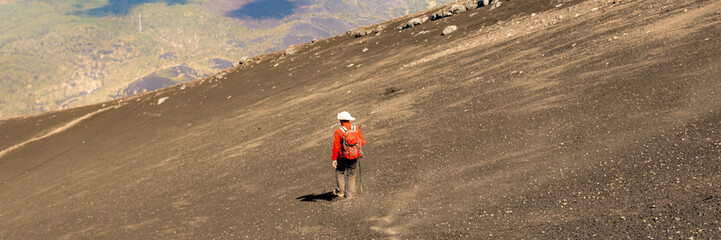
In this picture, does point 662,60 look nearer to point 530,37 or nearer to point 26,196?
point 530,37

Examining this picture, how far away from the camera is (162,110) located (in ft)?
104

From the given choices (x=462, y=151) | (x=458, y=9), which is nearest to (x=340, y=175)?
(x=462, y=151)

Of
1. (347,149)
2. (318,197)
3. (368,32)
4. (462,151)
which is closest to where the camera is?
(347,149)

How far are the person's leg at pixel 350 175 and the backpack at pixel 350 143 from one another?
219 millimetres

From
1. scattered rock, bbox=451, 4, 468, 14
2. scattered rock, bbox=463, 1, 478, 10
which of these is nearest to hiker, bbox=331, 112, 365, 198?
scattered rock, bbox=451, 4, 468, 14

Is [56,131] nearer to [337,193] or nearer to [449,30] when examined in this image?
[449,30]

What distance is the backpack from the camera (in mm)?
9070

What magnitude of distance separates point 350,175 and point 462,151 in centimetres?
318

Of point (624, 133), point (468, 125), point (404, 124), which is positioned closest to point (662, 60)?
point (624, 133)

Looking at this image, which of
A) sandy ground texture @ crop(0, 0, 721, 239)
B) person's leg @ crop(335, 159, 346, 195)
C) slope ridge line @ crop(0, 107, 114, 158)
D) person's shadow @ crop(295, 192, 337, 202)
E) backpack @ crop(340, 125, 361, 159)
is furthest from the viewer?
slope ridge line @ crop(0, 107, 114, 158)

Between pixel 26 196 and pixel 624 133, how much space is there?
75.6 feet

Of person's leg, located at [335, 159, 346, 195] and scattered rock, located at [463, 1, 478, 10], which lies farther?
scattered rock, located at [463, 1, 478, 10]

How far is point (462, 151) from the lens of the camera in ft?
36.5

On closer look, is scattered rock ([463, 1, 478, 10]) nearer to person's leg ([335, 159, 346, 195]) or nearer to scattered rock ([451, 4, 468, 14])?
scattered rock ([451, 4, 468, 14])
